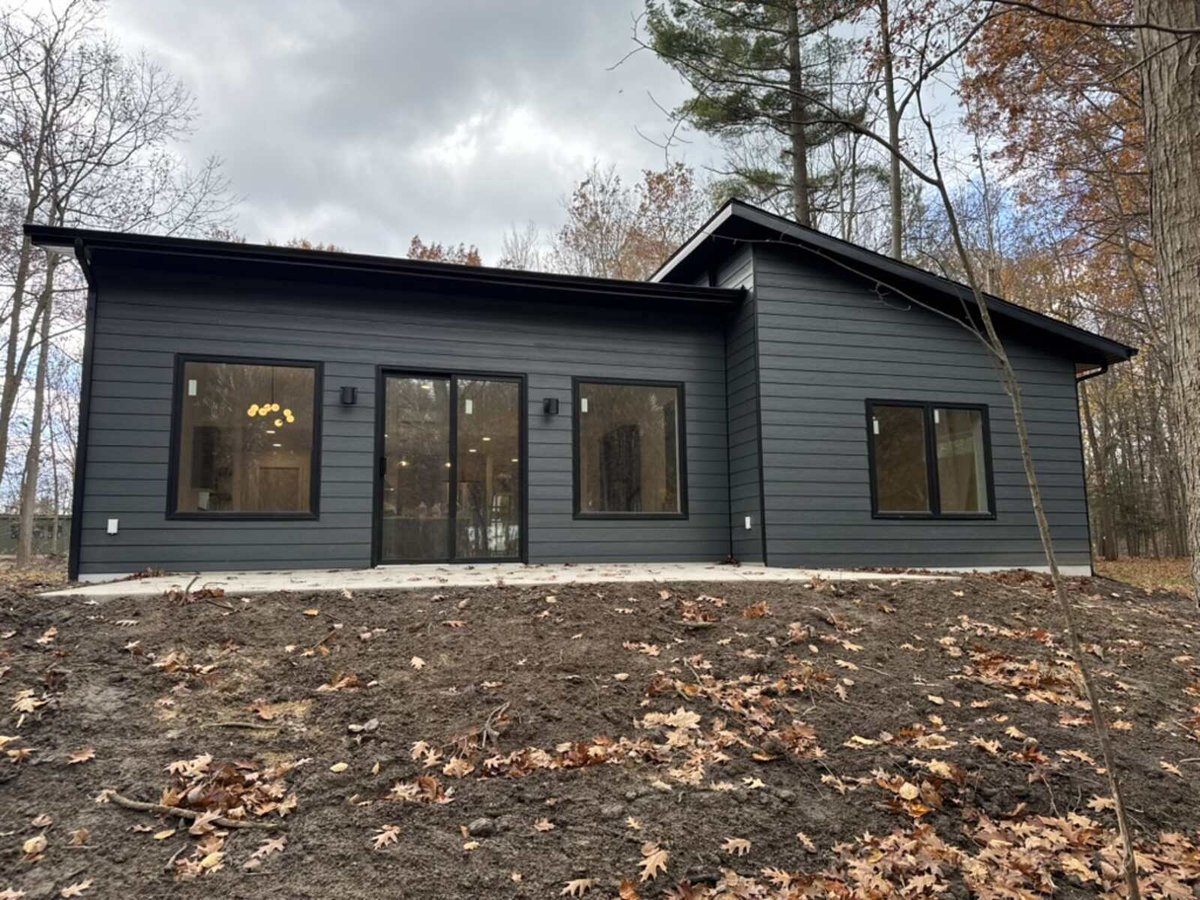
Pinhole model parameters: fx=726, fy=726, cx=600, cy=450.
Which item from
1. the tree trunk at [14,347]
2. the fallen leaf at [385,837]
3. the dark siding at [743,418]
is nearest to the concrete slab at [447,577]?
the dark siding at [743,418]

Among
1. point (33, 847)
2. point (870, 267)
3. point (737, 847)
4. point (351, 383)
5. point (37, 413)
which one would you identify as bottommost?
point (737, 847)

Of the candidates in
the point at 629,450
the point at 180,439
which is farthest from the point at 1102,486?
the point at 180,439

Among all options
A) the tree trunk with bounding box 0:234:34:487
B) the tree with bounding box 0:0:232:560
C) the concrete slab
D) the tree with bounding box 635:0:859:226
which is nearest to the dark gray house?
the concrete slab

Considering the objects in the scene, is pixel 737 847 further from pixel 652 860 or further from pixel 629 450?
pixel 629 450

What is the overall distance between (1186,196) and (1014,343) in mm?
6336

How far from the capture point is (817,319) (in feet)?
24.9

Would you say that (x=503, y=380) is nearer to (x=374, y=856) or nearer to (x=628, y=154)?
(x=374, y=856)

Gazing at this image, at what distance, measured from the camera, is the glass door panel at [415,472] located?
6.86m

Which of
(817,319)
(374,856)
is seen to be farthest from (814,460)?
(374,856)

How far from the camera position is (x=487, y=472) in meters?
7.16

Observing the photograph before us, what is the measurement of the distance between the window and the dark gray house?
0.02 meters

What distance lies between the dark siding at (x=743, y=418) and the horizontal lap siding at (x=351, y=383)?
138 millimetres

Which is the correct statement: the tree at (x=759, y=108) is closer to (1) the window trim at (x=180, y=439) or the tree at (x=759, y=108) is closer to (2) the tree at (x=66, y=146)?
(1) the window trim at (x=180, y=439)

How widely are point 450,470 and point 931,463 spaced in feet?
16.7
